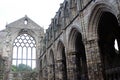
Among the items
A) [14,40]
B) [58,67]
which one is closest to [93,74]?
[58,67]

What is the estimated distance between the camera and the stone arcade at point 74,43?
895 centimetres

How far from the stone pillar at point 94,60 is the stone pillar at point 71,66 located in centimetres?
277

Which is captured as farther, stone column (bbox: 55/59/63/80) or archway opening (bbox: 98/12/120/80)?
stone column (bbox: 55/59/63/80)

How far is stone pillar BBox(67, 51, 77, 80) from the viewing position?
11.7 m

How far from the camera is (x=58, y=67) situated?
579 inches

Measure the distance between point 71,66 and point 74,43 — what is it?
1.42 metres

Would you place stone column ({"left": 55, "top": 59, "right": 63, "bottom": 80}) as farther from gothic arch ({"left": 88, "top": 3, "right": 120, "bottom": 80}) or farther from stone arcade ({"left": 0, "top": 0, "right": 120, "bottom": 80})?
gothic arch ({"left": 88, "top": 3, "right": 120, "bottom": 80})

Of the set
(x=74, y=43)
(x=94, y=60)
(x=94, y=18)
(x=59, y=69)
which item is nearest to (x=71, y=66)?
(x=74, y=43)

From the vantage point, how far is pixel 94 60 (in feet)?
29.0

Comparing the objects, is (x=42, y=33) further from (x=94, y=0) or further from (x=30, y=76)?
(x=94, y=0)

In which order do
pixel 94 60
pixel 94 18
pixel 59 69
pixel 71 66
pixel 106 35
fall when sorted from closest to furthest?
1. pixel 94 60
2. pixel 94 18
3. pixel 71 66
4. pixel 106 35
5. pixel 59 69

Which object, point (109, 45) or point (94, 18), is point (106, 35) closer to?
point (109, 45)

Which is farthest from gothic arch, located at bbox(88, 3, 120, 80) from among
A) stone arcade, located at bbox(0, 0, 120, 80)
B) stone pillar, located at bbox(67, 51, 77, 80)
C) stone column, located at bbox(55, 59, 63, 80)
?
stone column, located at bbox(55, 59, 63, 80)

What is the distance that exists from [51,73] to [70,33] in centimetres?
637
